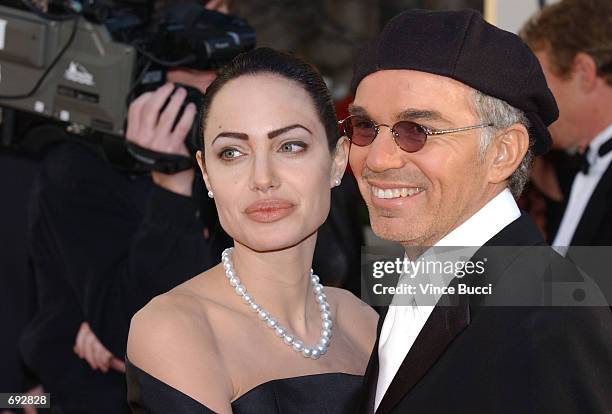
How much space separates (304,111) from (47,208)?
58.8 inches

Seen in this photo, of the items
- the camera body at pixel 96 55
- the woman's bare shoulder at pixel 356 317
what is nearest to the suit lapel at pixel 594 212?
the woman's bare shoulder at pixel 356 317

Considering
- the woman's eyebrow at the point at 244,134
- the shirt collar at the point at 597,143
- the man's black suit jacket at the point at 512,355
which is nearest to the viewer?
the man's black suit jacket at the point at 512,355

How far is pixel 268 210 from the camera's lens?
282 cm

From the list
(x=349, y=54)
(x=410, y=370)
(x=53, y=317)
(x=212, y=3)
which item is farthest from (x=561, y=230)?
(x=349, y=54)

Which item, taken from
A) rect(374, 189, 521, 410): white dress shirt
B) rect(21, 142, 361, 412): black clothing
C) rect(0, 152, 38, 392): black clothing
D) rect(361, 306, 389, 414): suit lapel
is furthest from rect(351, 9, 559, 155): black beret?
rect(0, 152, 38, 392): black clothing

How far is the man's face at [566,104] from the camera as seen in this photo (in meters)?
4.76

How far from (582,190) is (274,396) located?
2556 mm

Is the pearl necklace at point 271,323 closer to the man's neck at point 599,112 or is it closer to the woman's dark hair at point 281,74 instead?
the woman's dark hair at point 281,74

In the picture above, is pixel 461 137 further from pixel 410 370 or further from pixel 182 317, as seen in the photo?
pixel 182 317

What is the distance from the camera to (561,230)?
495 cm

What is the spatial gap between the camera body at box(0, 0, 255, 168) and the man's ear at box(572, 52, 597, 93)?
158cm

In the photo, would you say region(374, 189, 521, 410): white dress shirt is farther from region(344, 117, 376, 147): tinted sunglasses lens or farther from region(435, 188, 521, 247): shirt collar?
region(344, 117, 376, 147): tinted sunglasses lens

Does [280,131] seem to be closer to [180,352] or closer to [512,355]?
[180,352]

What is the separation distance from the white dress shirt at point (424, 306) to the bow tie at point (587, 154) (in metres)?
2.21
